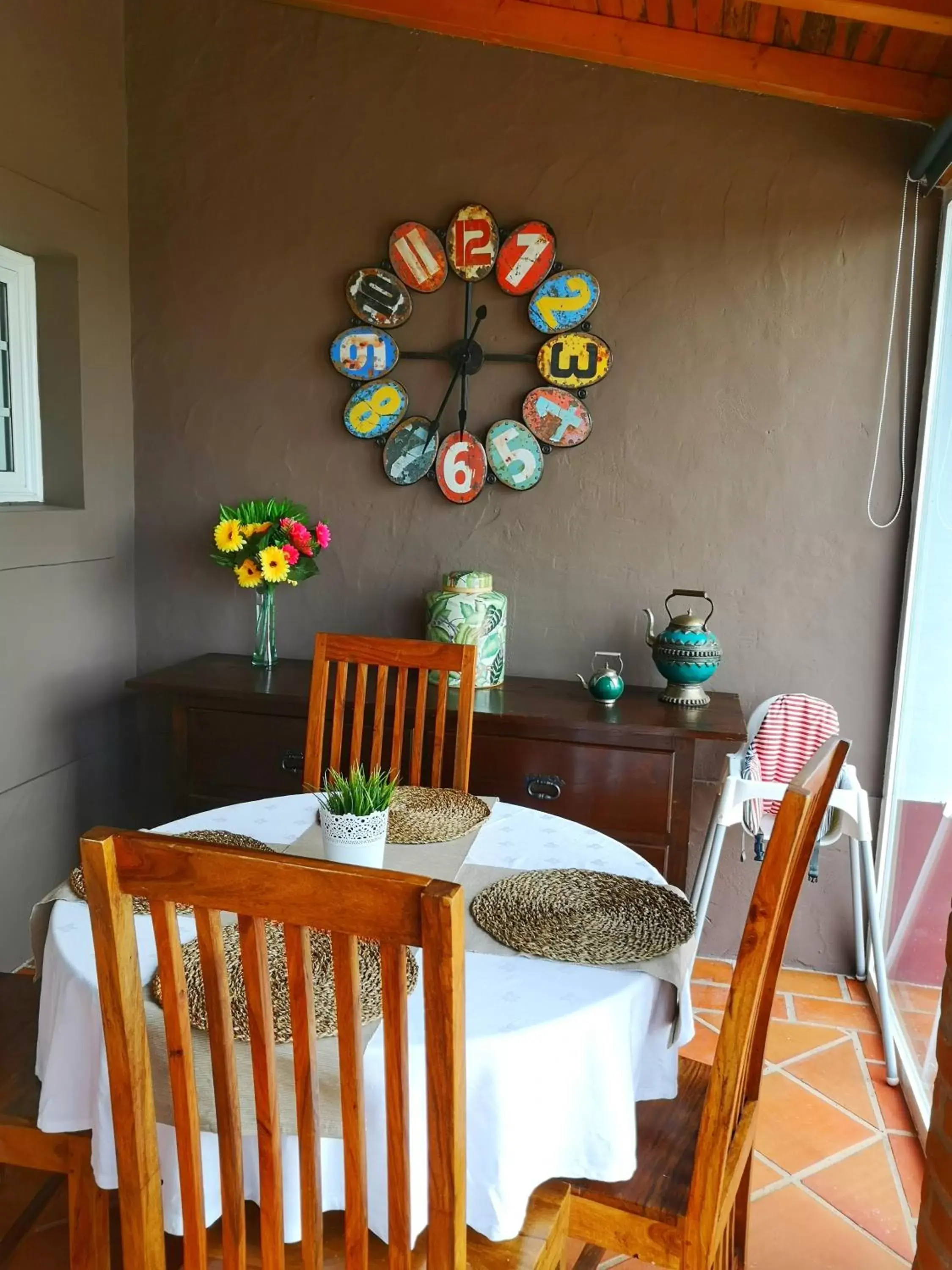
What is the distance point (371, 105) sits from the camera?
2879 mm

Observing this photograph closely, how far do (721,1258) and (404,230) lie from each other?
2.62 m

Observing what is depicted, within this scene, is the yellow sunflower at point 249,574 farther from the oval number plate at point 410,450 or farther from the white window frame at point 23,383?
the white window frame at point 23,383

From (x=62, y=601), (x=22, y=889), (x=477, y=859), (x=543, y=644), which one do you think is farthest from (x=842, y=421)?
(x=22, y=889)

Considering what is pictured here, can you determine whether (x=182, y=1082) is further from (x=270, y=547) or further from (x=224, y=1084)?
(x=270, y=547)

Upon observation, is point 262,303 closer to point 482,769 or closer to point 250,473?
point 250,473

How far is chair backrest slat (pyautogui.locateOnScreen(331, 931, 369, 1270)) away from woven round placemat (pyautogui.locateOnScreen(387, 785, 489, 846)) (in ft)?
2.57

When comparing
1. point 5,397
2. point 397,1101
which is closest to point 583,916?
point 397,1101

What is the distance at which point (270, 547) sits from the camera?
2.78 metres

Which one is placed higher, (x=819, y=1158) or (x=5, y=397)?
(x=5, y=397)

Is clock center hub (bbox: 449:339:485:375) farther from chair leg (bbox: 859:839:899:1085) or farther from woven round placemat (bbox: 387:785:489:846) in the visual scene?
chair leg (bbox: 859:839:899:1085)

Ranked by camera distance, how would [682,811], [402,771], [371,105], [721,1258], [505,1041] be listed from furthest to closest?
[371,105]
[402,771]
[682,811]
[721,1258]
[505,1041]

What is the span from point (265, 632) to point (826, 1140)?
1972mm

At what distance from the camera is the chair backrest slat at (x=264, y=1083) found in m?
0.99

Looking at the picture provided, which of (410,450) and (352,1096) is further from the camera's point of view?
(410,450)
